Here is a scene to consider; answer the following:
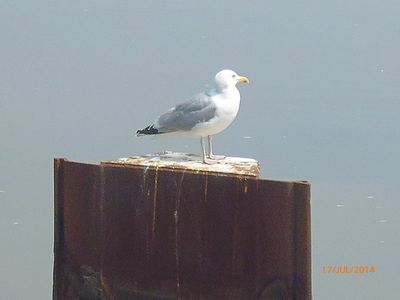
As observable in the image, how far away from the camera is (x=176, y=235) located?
4191 mm

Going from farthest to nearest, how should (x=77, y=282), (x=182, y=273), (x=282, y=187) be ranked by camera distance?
1. (x=77, y=282)
2. (x=182, y=273)
3. (x=282, y=187)

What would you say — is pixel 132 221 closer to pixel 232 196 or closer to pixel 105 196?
pixel 105 196

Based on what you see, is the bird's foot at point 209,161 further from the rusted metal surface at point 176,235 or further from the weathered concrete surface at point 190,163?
the rusted metal surface at point 176,235

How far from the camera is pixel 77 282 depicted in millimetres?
4484

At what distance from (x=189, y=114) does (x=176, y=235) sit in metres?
0.94

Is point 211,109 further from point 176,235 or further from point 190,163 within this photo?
point 176,235

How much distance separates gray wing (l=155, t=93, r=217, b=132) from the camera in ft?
16.0

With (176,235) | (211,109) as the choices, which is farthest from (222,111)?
(176,235)

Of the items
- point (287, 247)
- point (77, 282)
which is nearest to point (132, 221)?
point (77, 282)

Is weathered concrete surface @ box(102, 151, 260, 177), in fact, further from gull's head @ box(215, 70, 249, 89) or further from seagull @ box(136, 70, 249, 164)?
gull's head @ box(215, 70, 249, 89)

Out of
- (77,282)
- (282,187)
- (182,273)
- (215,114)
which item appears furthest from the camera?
(215,114)

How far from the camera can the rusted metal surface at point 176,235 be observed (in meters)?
3.97

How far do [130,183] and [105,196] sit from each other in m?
0.15

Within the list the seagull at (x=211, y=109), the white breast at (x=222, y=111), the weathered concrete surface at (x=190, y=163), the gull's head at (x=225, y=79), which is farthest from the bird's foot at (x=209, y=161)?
the gull's head at (x=225, y=79)
